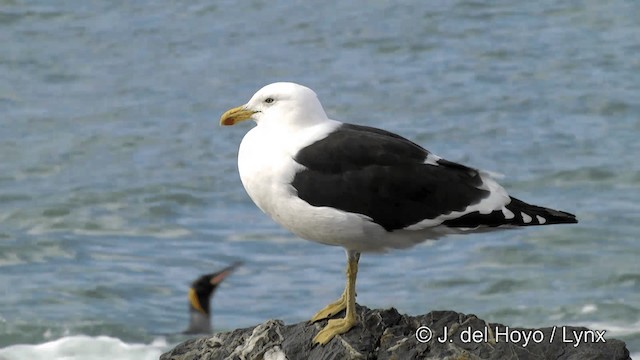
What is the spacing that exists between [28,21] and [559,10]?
7978mm

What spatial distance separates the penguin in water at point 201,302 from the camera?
13.9 m

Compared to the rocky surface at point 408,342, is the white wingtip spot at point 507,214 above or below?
above

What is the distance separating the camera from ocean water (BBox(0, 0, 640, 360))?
14953mm

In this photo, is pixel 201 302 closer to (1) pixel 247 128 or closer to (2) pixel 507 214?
(1) pixel 247 128

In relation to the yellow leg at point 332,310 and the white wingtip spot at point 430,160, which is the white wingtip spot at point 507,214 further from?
the yellow leg at point 332,310

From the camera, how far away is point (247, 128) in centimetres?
1997

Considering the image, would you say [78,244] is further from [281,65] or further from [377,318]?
[377,318]

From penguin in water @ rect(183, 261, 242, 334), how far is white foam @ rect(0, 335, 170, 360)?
313 mm

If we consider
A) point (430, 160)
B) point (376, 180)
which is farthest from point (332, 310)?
point (430, 160)

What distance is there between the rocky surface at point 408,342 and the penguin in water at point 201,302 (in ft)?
19.9

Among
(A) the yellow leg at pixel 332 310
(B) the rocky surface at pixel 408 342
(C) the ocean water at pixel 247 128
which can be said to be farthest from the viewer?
(C) the ocean water at pixel 247 128

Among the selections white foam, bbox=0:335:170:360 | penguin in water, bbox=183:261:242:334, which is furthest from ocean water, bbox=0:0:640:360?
penguin in water, bbox=183:261:242:334

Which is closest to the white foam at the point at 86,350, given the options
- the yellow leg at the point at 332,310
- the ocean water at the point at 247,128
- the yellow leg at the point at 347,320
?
the ocean water at the point at 247,128

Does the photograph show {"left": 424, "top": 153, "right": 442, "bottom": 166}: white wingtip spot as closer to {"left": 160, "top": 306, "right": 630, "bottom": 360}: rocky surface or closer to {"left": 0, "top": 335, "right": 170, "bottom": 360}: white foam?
{"left": 160, "top": 306, "right": 630, "bottom": 360}: rocky surface
